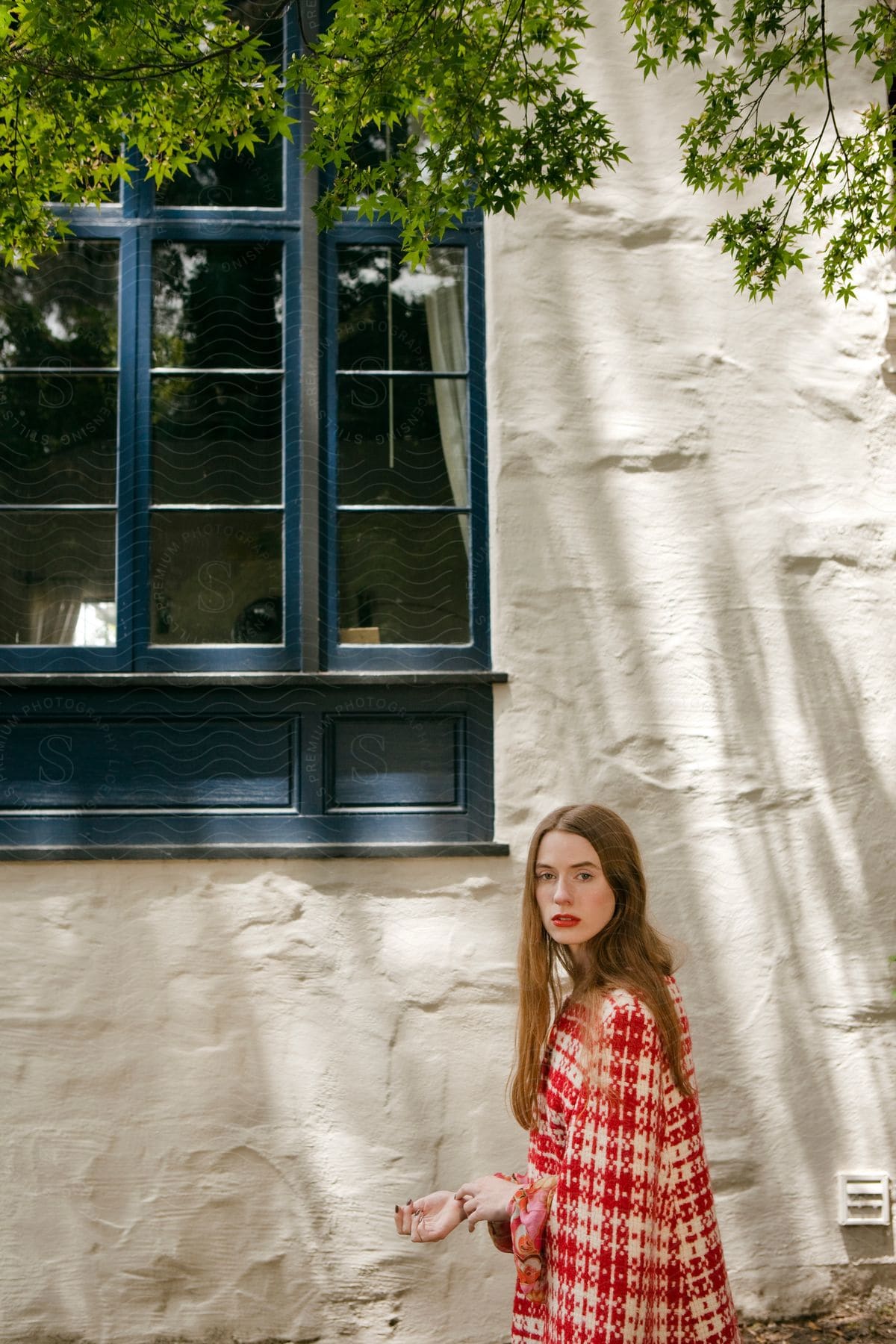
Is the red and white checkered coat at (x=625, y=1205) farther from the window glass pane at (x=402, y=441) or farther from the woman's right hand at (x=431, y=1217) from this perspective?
the window glass pane at (x=402, y=441)

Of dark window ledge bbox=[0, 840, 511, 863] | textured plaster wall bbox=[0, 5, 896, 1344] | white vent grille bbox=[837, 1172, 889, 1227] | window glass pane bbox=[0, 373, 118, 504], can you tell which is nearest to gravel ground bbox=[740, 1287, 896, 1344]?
textured plaster wall bbox=[0, 5, 896, 1344]

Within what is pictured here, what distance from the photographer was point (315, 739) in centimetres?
446

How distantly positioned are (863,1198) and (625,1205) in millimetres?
3008

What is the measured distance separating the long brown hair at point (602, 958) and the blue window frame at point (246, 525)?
2069 millimetres

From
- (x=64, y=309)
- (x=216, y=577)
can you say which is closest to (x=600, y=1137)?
(x=216, y=577)

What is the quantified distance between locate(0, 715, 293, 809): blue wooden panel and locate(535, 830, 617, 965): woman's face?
2384 millimetres

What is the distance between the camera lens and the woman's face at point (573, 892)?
214 centimetres

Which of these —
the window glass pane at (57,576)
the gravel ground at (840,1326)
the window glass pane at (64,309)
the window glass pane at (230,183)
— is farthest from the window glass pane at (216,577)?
the gravel ground at (840,1326)

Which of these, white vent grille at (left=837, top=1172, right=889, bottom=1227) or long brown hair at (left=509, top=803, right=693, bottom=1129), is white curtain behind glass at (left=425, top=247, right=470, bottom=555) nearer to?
long brown hair at (left=509, top=803, right=693, bottom=1129)

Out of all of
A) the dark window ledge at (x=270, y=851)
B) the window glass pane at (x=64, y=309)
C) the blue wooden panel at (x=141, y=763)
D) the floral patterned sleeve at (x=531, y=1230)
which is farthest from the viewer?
the window glass pane at (x=64, y=309)

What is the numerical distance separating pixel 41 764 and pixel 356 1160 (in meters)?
1.85

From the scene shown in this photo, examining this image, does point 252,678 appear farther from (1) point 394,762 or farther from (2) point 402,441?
(2) point 402,441

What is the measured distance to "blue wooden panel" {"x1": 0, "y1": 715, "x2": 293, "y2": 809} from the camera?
439cm

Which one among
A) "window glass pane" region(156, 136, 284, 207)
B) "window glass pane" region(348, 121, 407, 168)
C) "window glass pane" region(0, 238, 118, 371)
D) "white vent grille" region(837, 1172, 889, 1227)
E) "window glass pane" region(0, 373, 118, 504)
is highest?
"window glass pane" region(348, 121, 407, 168)
